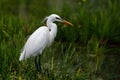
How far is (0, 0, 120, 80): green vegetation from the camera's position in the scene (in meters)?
6.82

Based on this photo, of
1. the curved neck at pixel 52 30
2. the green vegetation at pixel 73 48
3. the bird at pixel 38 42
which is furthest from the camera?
the curved neck at pixel 52 30

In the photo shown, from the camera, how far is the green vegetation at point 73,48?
682cm

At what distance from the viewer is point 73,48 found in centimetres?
841

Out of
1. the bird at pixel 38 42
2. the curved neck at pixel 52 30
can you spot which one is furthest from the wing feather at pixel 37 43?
the curved neck at pixel 52 30

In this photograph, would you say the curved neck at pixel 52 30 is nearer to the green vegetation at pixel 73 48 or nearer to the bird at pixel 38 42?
the bird at pixel 38 42

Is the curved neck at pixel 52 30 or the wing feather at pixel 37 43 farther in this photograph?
the curved neck at pixel 52 30

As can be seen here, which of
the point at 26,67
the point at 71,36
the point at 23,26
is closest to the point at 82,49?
the point at 71,36

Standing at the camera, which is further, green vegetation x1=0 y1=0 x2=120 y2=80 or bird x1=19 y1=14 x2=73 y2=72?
bird x1=19 y1=14 x2=73 y2=72

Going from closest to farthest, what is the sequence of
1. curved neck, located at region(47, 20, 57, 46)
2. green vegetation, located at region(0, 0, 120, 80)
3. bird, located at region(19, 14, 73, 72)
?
green vegetation, located at region(0, 0, 120, 80) → bird, located at region(19, 14, 73, 72) → curved neck, located at region(47, 20, 57, 46)

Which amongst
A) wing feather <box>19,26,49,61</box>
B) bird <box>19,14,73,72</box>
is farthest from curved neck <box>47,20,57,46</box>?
wing feather <box>19,26,49,61</box>

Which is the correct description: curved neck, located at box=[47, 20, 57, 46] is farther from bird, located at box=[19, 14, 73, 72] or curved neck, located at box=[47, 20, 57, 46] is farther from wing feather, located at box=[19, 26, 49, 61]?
wing feather, located at box=[19, 26, 49, 61]

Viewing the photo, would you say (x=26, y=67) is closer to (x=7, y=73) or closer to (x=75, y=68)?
(x=7, y=73)

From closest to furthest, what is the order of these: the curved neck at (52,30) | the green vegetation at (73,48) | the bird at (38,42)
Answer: the green vegetation at (73,48) < the bird at (38,42) < the curved neck at (52,30)

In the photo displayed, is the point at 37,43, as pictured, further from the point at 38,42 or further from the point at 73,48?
the point at 73,48
